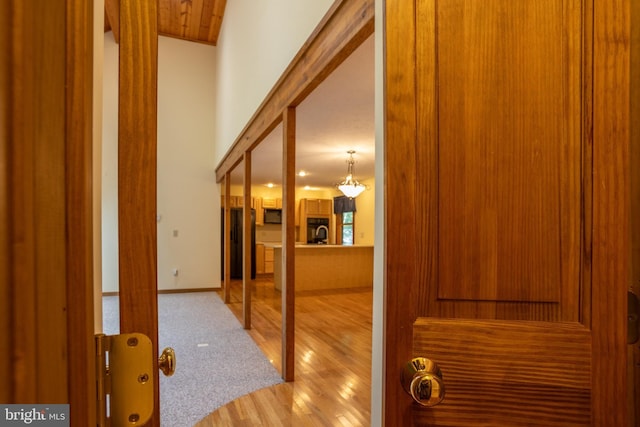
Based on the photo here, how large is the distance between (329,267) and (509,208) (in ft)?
20.7

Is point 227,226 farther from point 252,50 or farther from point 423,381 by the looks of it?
point 423,381

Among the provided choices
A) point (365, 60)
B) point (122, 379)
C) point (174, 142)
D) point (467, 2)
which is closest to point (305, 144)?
point (365, 60)

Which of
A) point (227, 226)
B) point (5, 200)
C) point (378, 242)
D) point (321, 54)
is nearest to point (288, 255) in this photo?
point (321, 54)

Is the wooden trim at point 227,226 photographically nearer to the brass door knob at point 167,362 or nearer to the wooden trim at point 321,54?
the wooden trim at point 321,54

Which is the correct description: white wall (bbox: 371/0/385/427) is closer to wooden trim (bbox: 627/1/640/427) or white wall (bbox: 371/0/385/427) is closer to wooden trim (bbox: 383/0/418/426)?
wooden trim (bbox: 383/0/418/426)

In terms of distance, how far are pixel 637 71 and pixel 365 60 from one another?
→ 6.00 feet

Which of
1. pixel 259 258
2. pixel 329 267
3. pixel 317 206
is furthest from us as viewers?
pixel 317 206

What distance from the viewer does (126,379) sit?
1.50 feet

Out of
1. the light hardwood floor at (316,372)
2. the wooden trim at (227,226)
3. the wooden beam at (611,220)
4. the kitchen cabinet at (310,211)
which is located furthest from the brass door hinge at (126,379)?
the kitchen cabinet at (310,211)

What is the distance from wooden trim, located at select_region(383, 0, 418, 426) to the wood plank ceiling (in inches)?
230

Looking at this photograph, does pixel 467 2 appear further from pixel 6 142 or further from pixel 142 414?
pixel 142 414

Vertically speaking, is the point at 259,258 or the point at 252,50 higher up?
the point at 252,50

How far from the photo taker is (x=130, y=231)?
476 millimetres

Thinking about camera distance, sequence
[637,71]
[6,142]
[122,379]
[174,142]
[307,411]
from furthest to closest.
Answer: [174,142]
[307,411]
[637,71]
[122,379]
[6,142]
